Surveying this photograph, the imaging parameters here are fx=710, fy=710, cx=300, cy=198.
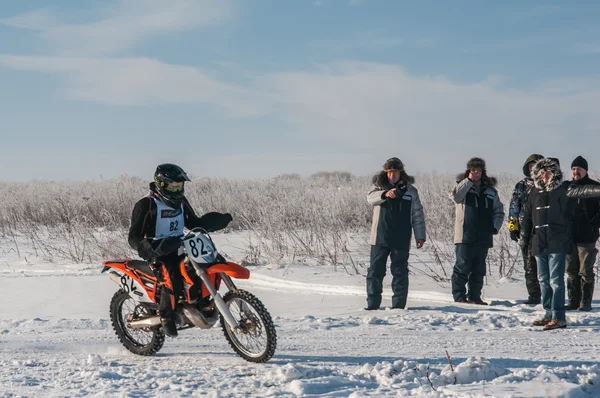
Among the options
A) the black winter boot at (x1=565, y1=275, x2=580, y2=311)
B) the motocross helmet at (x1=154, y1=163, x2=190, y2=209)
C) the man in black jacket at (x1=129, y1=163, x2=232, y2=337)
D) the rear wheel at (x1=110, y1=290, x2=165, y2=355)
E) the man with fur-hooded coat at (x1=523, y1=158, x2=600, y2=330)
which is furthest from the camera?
the black winter boot at (x1=565, y1=275, x2=580, y2=311)

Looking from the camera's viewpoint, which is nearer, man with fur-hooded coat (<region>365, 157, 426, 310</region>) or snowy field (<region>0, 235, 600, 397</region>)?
snowy field (<region>0, 235, 600, 397</region>)

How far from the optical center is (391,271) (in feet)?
28.6

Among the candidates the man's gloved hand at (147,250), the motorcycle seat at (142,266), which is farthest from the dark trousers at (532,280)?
the man's gloved hand at (147,250)

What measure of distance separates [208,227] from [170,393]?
167 centimetres

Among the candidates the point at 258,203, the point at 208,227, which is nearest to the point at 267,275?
the point at 208,227

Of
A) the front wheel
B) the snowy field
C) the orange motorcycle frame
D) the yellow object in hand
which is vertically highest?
the yellow object in hand

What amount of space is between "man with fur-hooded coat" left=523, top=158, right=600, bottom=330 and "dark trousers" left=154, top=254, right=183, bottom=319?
3.91 metres

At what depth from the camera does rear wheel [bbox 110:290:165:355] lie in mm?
6268

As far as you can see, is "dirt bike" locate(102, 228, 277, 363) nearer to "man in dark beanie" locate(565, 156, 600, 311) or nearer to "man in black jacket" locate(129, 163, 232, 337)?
"man in black jacket" locate(129, 163, 232, 337)

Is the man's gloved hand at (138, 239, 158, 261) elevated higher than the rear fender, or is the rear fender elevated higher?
the man's gloved hand at (138, 239, 158, 261)

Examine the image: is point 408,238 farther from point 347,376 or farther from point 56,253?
point 56,253

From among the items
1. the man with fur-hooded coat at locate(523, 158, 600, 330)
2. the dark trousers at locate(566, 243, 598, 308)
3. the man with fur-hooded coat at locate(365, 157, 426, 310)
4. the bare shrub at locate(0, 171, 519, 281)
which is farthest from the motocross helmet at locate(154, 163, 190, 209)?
the bare shrub at locate(0, 171, 519, 281)

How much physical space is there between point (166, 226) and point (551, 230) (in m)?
4.01

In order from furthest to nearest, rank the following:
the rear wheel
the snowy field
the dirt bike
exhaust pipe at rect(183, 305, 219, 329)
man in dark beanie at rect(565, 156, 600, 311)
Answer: man in dark beanie at rect(565, 156, 600, 311), the rear wheel, exhaust pipe at rect(183, 305, 219, 329), the dirt bike, the snowy field
